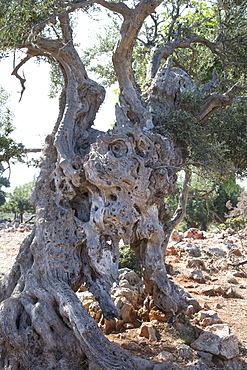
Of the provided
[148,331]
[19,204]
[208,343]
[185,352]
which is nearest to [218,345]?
[208,343]

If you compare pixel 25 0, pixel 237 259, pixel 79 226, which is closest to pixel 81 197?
pixel 79 226

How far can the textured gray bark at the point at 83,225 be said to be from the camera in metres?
5.45

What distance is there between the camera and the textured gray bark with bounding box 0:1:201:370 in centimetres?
545

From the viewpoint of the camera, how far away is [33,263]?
6.40 m

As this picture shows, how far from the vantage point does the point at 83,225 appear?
6.68 meters

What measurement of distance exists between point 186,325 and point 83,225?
8.36 ft

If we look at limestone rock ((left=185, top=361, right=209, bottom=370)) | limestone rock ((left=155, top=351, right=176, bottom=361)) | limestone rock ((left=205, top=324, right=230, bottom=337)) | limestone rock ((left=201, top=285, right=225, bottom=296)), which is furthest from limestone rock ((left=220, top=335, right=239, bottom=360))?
limestone rock ((left=201, top=285, right=225, bottom=296))

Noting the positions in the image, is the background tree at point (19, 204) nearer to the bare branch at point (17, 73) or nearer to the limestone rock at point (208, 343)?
the bare branch at point (17, 73)

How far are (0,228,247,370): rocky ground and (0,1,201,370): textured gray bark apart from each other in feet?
1.50

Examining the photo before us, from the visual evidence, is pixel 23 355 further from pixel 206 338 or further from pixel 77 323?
pixel 206 338

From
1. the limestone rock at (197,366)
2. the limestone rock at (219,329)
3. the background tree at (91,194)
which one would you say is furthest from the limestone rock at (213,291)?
the limestone rock at (197,366)

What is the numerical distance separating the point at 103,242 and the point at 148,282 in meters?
1.23

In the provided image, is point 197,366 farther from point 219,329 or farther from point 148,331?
point 219,329

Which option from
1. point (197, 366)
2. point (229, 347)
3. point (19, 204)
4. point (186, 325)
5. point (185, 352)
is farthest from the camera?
point (19, 204)
